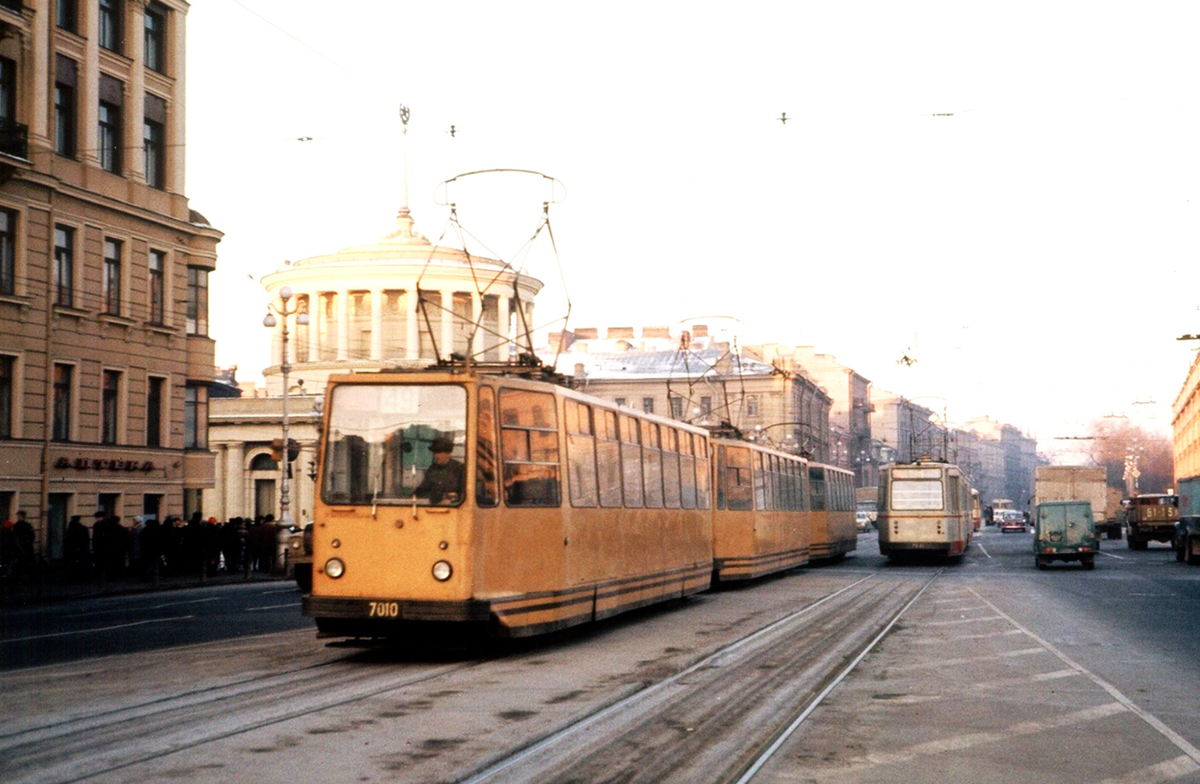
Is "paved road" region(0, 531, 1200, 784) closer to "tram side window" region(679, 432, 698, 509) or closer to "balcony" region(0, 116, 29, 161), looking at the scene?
"tram side window" region(679, 432, 698, 509)

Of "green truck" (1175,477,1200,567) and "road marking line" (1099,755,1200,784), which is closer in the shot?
"road marking line" (1099,755,1200,784)

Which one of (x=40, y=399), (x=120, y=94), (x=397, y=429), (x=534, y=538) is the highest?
(x=120, y=94)

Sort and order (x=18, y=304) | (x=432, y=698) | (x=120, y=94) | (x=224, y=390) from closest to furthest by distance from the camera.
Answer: (x=432, y=698) → (x=18, y=304) → (x=120, y=94) → (x=224, y=390)

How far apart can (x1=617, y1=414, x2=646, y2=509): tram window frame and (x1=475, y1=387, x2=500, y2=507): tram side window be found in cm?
438

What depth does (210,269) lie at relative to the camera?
43719mm

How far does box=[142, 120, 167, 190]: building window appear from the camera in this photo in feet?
135

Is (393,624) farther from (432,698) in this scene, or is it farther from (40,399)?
(40,399)

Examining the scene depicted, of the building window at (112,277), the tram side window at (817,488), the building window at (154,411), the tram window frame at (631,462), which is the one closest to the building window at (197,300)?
the building window at (154,411)

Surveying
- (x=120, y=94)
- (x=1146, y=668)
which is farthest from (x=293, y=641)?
(x=120, y=94)

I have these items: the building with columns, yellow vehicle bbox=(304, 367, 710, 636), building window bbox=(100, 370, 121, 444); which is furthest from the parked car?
yellow vehicle bbox=(304, 367, 710, 636)

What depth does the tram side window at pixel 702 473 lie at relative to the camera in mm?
24270

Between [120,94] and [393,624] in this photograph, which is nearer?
[393,624]

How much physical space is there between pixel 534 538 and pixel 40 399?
2384 cm

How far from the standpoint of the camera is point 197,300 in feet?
→ 144
